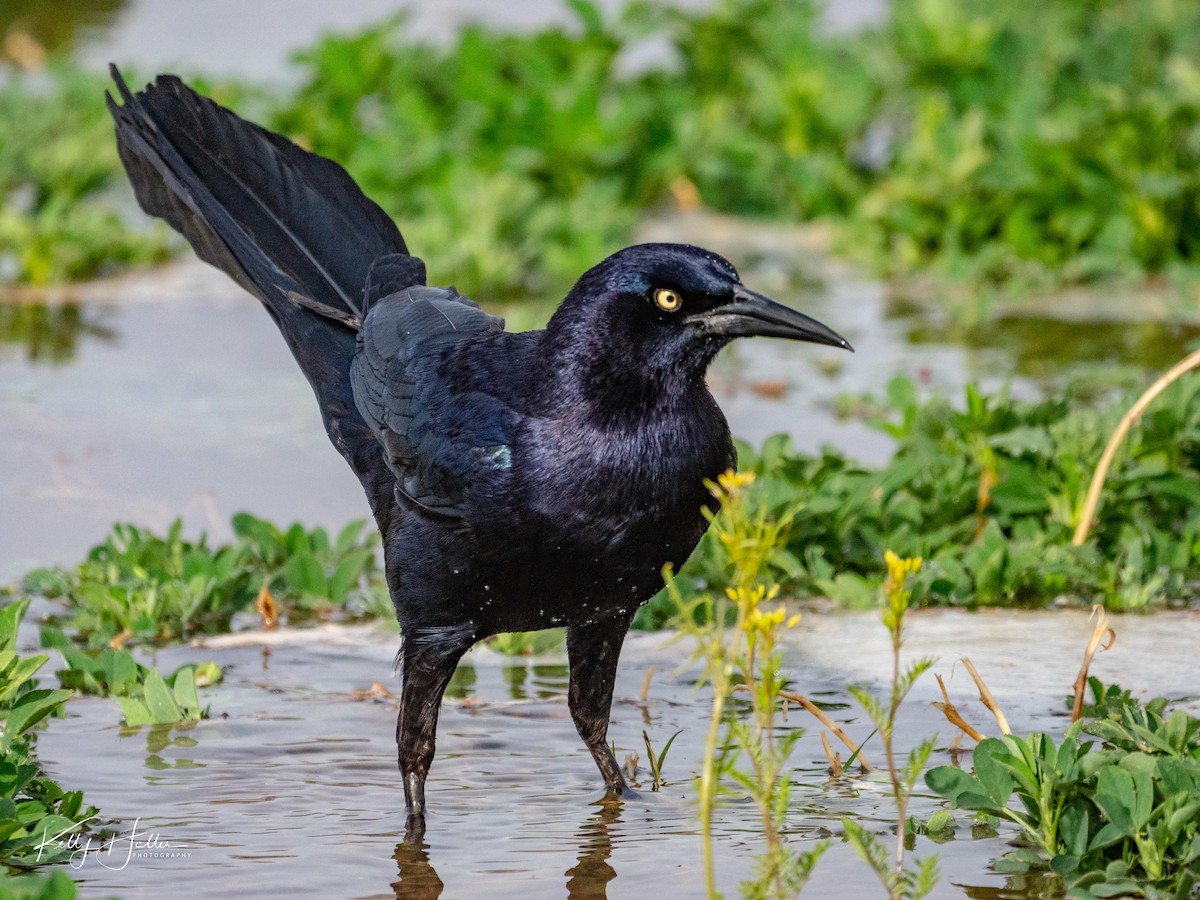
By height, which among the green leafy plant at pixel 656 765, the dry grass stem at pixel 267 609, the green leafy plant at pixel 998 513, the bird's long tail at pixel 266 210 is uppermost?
the bird's long tail at pixel 266 210

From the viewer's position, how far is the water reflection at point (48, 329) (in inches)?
292

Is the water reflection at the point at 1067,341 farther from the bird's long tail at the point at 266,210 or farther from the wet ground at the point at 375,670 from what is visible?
the bird's long tail at the point at 266,210

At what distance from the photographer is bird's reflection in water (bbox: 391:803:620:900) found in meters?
3.41

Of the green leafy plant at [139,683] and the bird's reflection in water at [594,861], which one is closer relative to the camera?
the bird's reflection in water at [594,861]

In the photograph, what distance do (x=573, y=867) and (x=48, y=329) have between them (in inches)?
197

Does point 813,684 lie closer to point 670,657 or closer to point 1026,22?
point 670,657

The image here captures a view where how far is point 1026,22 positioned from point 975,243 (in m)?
2.79

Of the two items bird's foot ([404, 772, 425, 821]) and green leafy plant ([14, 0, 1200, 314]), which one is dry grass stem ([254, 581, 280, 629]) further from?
green leafy plant ([14, 0, 1200, 314])

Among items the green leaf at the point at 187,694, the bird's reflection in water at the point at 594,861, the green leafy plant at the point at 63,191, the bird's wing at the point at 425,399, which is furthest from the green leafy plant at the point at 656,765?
the green leafy plant at the point at 63,191

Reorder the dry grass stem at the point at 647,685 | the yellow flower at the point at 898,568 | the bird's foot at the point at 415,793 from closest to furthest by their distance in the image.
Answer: the yellow flower at the point at 898,568
the bird's foot at the point at 415,793
the dry grass stem at the point at 647,685

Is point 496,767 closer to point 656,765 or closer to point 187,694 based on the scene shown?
point 656,765

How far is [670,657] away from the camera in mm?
4832

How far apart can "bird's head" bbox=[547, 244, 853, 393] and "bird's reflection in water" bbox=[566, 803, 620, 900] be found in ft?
3.07

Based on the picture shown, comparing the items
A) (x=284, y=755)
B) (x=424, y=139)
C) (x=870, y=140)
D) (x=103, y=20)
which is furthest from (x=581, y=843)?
(x=103, y=20)
